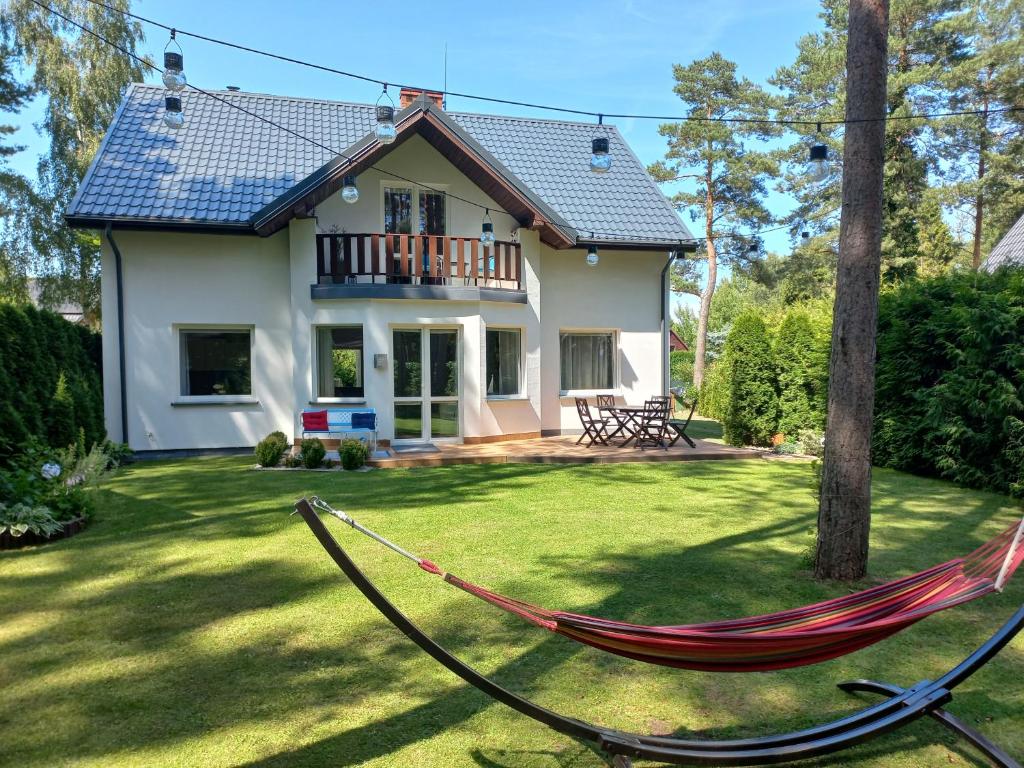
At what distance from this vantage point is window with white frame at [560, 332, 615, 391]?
15.2m

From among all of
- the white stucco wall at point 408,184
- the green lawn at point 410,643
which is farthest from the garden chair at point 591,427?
the green lawn at point 410,643

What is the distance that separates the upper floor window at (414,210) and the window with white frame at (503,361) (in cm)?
245

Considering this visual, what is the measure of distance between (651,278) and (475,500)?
8.70 meters

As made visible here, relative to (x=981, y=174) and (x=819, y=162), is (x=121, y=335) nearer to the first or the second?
(x=819, y=162)

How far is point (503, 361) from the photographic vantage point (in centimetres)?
1409

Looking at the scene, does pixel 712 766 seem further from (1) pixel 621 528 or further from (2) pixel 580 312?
(2) pixel 580 312

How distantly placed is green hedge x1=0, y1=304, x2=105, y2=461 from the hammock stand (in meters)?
A: 6.89

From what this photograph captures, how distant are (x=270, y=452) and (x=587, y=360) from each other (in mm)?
7284

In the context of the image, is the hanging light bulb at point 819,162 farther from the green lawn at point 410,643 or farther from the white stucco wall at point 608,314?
the white stucco wall at point 608,314

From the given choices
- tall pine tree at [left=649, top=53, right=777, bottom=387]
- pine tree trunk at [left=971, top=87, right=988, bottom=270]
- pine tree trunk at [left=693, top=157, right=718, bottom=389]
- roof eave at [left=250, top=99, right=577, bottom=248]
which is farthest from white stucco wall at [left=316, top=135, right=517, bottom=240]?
pine tree trunk at [left=971, top=87, right=988, bottom=270]

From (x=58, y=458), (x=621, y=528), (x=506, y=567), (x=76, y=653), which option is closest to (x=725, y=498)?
(x=621, y=528)

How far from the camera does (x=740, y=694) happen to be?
3.71 metres

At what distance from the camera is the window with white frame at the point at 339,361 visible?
13.0 metres

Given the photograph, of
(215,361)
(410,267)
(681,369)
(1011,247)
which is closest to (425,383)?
(410,267)
